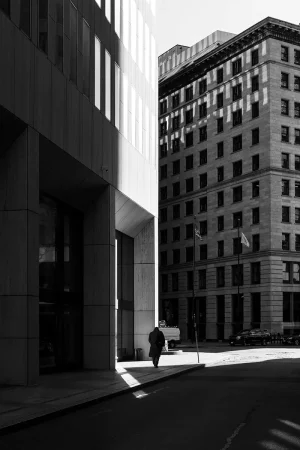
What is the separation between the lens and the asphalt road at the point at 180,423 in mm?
11930

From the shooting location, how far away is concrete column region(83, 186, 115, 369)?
102ft

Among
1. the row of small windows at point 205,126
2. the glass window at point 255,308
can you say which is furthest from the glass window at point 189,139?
the glass window at point 255,308

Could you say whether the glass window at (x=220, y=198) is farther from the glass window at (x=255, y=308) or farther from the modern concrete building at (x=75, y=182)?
the modern concrete building at (x=75, y=182)

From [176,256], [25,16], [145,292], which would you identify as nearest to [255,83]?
[176,256]

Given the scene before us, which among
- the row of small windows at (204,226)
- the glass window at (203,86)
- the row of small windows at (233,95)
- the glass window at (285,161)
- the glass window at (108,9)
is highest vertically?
the glass window at (203,86)

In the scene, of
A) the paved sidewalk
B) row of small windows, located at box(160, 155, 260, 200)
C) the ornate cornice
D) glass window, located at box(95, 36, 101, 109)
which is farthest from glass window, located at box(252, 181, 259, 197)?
glass window, located at box(95, 36, 101, 109)

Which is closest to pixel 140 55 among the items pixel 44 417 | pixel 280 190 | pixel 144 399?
pixel 144 399

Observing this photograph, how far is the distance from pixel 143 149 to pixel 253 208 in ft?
161

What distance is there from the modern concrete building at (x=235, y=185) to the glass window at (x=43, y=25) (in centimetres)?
5922

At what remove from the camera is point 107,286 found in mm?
31297

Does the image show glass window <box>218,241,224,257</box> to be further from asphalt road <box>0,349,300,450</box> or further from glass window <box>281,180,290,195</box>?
asphalt road <box>0,349,300,450</box>

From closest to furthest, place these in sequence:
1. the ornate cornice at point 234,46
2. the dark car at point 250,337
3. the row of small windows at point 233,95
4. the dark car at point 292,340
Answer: the dark car at point 250,337 → the dark car at point 292,340 → the ornate cornice at point 234,46 → the row of small windows at point 233,95

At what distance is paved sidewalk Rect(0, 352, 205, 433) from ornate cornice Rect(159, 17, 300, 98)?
201 ft

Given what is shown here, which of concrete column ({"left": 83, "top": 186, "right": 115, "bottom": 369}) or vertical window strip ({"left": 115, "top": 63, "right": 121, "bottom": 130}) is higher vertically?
vertical window strip ({"left": 115, "top": 63, "right": 121, "bottom": 130})
